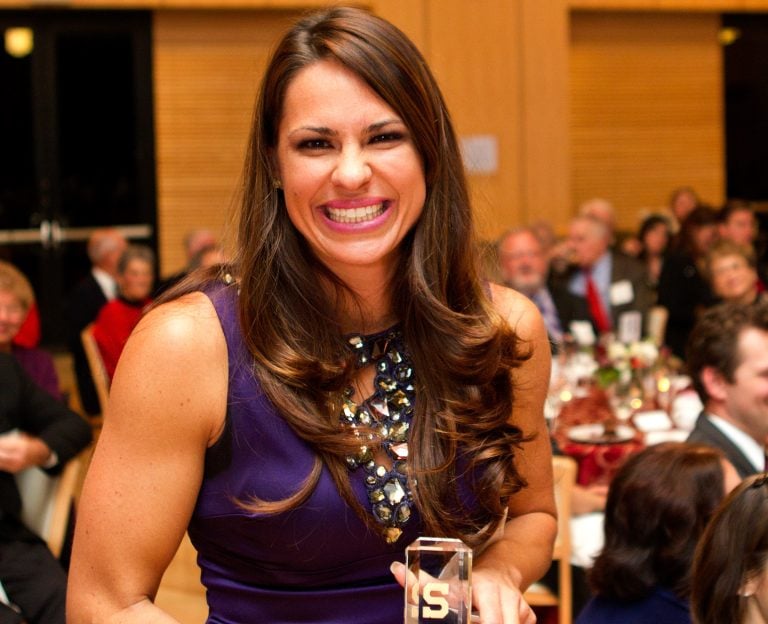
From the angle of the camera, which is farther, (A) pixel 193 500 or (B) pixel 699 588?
(B) pixel 699 588

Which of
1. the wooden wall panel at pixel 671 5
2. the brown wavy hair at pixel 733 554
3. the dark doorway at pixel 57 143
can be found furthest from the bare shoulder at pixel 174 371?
the wooden wall panel at pixel 671 5

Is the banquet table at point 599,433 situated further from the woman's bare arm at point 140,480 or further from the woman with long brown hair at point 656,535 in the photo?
the woman's bare arm at point 140,480

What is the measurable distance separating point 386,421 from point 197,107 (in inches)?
383

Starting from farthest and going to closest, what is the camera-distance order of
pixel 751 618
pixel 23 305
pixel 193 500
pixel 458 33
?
1. pixel 458 33
2. pixel 23 305
3. pixel 751 618
4. pixel 193 500

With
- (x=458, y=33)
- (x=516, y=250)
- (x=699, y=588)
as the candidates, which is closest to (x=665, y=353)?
(x=516, y=250)

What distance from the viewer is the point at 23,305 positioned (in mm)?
5180

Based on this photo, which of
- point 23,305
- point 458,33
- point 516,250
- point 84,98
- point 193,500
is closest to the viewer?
point 193,500

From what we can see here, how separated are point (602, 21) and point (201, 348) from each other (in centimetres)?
1100

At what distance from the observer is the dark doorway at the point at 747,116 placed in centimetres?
1237

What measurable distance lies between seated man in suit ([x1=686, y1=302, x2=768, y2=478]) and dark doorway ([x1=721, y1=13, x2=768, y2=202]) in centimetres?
909

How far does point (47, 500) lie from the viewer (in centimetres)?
402

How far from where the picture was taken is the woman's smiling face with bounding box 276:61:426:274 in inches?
59.7

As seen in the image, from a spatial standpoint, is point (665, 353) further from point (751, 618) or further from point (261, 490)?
point (261, 490)

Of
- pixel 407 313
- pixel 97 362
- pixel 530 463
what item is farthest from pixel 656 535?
pixel 97 362
